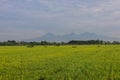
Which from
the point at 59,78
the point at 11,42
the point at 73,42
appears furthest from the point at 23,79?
the point at 73,42

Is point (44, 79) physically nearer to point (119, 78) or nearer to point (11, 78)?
point (11, 78)

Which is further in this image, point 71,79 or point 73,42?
point 73,42

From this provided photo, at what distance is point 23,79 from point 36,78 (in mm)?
642

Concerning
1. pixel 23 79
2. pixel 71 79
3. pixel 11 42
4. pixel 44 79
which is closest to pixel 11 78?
pixel 23 79

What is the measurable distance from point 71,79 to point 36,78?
1.80 metres

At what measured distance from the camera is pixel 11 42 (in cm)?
15700

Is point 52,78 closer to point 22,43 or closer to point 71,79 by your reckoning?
point 71,79

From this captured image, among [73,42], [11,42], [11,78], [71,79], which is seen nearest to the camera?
[71,79]

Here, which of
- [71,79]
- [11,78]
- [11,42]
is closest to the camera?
[71,79]

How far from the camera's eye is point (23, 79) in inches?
552

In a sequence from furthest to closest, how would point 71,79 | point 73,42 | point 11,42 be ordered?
point 73,42
point 11,42
point 71,79

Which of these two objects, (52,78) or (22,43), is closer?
(52,78)

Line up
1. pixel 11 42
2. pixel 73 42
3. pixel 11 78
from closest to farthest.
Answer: pixel 11 78, pixel 11 42, pixel 73 42

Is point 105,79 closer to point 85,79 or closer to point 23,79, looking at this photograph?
point 85,79
